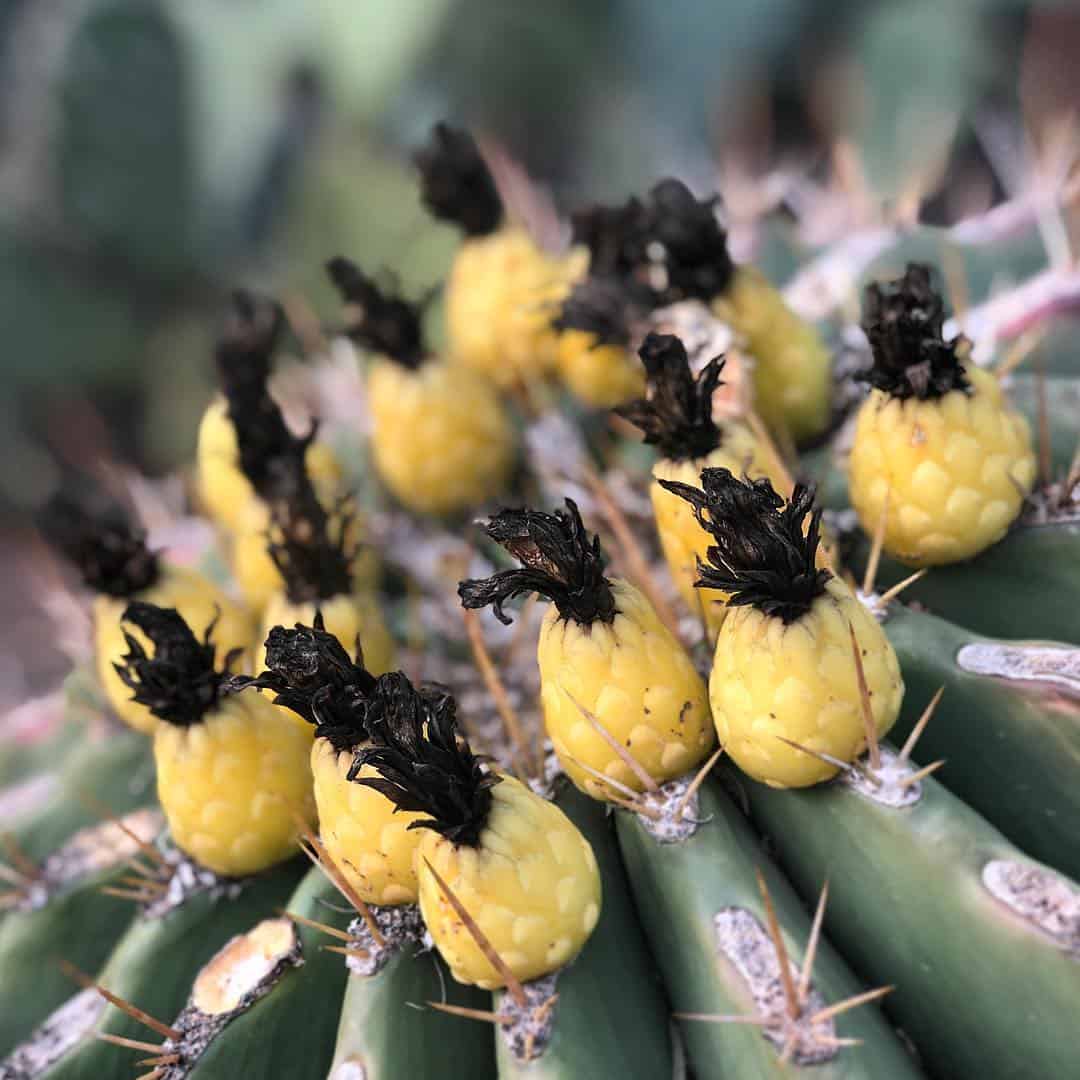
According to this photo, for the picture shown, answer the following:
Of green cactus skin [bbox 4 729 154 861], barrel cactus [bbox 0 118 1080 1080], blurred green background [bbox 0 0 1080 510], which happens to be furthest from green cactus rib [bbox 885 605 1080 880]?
blurred green background [bbox 0 0 1080 510]

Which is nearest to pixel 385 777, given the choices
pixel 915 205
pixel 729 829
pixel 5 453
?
pixel 729 829

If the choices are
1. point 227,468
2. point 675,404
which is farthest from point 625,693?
point 227,468

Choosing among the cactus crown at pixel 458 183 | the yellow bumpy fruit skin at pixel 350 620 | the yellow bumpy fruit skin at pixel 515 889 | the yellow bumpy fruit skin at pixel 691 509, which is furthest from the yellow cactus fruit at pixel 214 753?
the cactus crown at pixel 458 183

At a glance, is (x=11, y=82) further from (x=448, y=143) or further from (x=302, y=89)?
(x=448, y=143)

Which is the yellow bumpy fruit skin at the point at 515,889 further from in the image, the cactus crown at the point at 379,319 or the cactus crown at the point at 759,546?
the cactus crown at the point at 379,319

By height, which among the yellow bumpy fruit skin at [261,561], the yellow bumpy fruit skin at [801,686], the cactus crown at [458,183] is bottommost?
the yellow bumpy fruit skin at [801,686]
